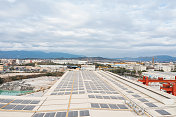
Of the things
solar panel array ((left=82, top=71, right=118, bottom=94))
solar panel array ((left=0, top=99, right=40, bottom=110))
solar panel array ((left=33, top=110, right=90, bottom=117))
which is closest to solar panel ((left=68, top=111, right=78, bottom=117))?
solar panel array ((left=33, top=110, right=90, bottom=117))

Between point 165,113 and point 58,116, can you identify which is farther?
point 165,113

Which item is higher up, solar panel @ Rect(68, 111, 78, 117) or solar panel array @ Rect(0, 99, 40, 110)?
solar panel @ Rect(68, 111, 78, 117)

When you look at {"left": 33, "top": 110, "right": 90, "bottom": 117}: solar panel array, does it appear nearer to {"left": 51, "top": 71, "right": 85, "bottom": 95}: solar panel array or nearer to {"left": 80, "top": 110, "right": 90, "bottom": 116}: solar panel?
{"left": 80, "top": 110, "right": 90, "bottom": 116}: solar panel

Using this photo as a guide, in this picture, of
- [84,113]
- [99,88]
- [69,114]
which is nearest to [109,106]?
[84,113]

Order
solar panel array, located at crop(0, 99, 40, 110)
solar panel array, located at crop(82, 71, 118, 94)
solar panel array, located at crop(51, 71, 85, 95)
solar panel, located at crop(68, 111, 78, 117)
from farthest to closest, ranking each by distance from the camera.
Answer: solar panel array, located at crop(82, 71, 118, 94)
solar panel array, located at crop(51, 71, 85, 95)
solar panel array, located at crop(0, 99, 40, 110)
solar panel, located at crop(68, 111, 78, 117)

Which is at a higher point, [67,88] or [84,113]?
[84,113]

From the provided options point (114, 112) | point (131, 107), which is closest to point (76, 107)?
point (114, 112)

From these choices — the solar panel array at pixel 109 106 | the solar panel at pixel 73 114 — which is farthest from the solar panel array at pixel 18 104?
Result: the solar panel array at pixel 109 106

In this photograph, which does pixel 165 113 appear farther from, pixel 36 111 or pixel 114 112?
pixel 36 111

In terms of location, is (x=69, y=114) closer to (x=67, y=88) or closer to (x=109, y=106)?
(x=109, y=106)

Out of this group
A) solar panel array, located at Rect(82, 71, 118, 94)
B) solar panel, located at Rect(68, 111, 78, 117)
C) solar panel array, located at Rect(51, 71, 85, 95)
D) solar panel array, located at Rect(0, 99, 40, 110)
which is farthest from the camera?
solar panel array, located at Rect(82, 71, 118, 94)

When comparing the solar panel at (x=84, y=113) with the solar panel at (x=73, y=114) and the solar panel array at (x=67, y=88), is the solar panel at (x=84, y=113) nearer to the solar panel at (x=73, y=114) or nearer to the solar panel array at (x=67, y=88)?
the solar panel at (x=73, y=114)
